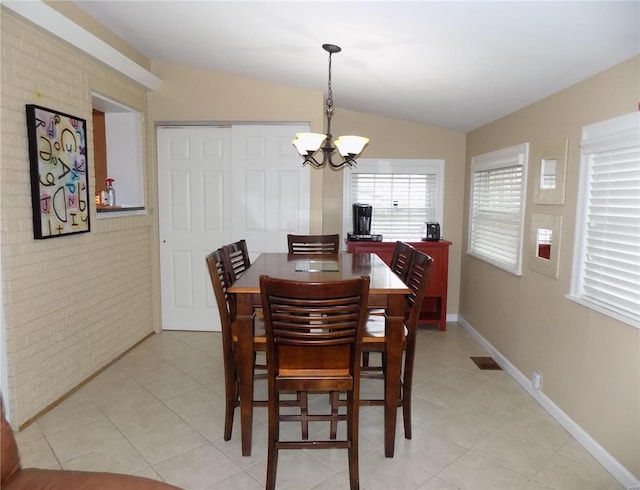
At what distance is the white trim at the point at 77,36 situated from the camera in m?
2.47

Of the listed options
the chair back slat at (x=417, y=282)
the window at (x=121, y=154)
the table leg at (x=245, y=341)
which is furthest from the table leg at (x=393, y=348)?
the window at (x=121, y=154)

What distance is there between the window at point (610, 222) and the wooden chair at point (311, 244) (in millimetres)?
1873

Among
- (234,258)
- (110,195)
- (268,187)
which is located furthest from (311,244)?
(110,195)

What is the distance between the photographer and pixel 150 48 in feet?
12.6

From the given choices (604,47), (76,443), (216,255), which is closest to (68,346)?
(76,443)

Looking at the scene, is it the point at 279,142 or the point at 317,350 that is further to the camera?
the point at 279,142

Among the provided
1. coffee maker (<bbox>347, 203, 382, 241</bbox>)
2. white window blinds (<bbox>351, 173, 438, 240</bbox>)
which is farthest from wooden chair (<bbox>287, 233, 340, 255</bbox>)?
white window blinds (<bbox>351, 173, 438, 240</bbox>)

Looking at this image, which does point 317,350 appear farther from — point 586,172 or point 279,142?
point 279,142

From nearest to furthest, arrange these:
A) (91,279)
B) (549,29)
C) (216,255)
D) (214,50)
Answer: (549,29), (216,255), (91,279), (214,50)

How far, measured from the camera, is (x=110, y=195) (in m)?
3.87

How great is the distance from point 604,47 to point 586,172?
70 cm

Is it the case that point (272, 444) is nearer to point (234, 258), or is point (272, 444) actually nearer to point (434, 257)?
point (234, 258)

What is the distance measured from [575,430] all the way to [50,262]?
345cm

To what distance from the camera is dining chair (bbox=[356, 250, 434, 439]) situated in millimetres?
2346
